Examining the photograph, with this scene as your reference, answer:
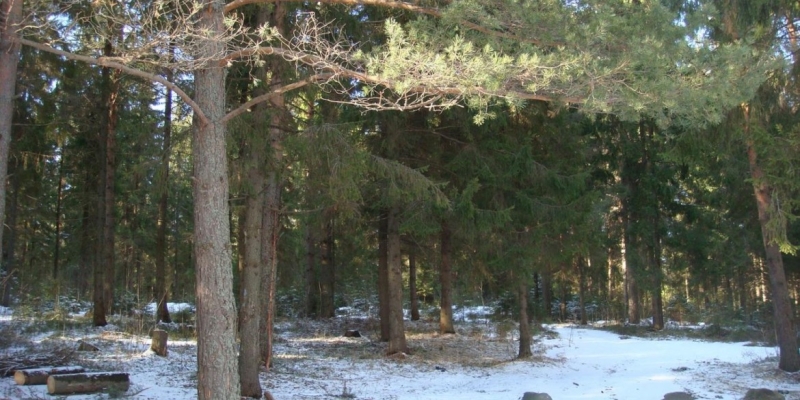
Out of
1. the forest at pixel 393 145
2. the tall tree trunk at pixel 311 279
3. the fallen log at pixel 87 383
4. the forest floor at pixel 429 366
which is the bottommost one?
the forest floor at pixel 429 366

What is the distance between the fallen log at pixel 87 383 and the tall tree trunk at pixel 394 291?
6700 millimetres

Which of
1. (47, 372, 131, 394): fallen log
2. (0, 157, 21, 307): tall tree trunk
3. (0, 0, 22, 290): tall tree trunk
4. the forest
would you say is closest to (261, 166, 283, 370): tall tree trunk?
the forest

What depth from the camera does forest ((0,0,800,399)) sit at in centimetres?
660

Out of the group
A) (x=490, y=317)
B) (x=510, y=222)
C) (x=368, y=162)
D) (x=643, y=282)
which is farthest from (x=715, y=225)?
(x=368, y=162)

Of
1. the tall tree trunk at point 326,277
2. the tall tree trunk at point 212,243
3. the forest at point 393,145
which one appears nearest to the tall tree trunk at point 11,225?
the forest at point 393,145

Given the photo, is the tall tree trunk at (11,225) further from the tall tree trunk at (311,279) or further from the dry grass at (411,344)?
the tall tree trunk at (311,279)

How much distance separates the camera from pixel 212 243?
6.68m

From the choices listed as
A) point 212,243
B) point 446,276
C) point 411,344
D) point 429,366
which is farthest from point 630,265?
point 212,243

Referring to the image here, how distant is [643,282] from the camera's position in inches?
869

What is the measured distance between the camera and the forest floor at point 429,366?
1040 cm

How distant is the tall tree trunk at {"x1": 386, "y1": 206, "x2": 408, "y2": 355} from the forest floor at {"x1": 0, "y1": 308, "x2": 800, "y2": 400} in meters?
0.47

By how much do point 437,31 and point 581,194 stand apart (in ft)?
28.0

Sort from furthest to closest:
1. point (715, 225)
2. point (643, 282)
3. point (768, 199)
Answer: point (715, 225) → point (643, 282) → point (768, 199)

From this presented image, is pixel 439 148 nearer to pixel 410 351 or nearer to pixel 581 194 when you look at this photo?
pixel 581 194
